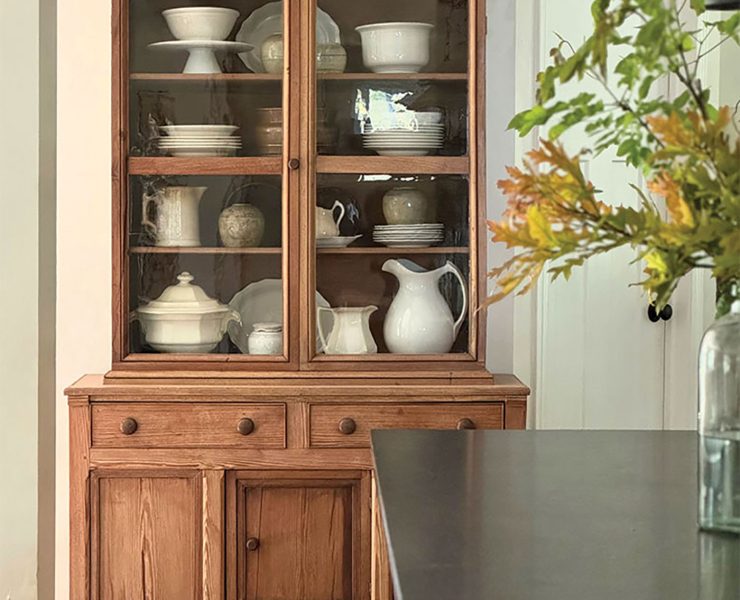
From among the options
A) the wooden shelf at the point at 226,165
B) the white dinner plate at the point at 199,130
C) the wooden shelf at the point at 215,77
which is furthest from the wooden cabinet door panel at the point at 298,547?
the wooden shelf at the point at 215,77

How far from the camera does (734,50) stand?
10.6 feet

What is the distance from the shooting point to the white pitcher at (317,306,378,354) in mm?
3184

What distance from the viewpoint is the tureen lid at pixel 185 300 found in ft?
10.5

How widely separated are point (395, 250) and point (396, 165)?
0.22 metres

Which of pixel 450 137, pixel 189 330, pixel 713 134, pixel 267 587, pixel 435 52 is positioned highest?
pixel 435 52

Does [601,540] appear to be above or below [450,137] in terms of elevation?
below

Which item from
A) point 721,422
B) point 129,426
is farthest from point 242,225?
point 721,422

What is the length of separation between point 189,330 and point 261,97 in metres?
0.64

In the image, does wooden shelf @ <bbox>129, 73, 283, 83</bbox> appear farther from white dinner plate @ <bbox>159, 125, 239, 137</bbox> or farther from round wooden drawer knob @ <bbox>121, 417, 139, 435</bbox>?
round wooden drawer knob @ <bbox>121, 417, 139, 435</bbox>

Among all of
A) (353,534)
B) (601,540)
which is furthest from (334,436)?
(601,540)

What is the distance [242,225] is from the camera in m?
3.19

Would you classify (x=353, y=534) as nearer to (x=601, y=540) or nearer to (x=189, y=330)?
(x=189, y=330)

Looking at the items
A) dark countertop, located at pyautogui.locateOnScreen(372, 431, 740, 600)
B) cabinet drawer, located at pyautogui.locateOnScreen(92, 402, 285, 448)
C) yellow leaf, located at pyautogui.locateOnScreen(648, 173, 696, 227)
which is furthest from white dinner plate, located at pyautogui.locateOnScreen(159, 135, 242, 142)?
yellow leaf, located at pyautogui.locateOnScreen(648, 173, 696, 227)

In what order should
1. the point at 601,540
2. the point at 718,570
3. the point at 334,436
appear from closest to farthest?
1. the point at 718,570
2. the point at 601,540
3. the point at 334,436
